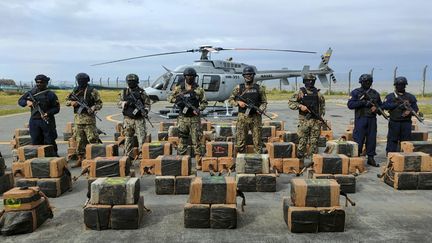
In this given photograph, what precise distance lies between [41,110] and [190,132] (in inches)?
124

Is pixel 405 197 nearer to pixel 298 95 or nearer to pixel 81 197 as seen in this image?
pixel 298 95

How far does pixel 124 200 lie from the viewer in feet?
16.0

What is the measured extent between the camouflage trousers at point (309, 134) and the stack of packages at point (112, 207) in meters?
4.28

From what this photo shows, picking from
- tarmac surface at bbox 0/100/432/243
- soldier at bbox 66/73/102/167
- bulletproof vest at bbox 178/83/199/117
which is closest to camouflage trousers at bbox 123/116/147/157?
soldier at bbox 66/73/102/167

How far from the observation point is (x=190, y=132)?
840cm

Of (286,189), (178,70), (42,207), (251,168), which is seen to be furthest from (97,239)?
(178,70)

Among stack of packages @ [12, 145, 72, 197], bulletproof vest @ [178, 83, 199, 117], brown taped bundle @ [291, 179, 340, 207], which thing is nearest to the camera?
brown taped bundle @ [291, 179, 340, 207]

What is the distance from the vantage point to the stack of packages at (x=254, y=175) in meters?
6.40

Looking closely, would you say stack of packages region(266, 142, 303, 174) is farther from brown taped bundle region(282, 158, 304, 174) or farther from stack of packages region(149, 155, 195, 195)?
stack of packages region(149, 155, 195, 195)

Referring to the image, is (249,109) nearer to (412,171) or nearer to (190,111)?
(190,111)

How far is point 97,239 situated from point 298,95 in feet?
17.3

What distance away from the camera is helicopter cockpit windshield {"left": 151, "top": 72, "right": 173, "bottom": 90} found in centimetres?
1727

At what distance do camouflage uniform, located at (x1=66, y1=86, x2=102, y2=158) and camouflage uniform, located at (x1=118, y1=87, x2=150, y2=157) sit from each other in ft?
1.94

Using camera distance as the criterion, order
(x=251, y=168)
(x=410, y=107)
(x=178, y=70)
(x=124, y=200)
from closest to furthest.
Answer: (x=124, y=200) → (x=251, y=168) → (x=410, y=107) → (x=178, y=70)
